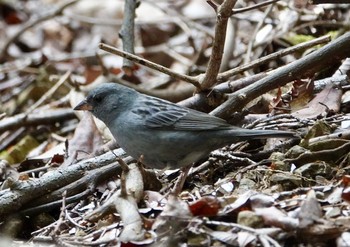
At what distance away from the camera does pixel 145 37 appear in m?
Result: 10.0

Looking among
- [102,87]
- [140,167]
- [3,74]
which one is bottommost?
[3,74]

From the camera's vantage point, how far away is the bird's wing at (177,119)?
15.2 feet

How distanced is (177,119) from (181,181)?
393mm

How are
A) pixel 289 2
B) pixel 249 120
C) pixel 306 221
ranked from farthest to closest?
1. pixel 289 2
2. pixel 249 120
3. pixel 306 221

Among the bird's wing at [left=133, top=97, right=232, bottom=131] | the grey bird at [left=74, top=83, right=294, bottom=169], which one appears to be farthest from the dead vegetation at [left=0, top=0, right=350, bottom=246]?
the bird's wing at [left=133, top=97, right=232, bottom=131]

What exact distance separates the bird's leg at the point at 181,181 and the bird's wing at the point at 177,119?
290 mm

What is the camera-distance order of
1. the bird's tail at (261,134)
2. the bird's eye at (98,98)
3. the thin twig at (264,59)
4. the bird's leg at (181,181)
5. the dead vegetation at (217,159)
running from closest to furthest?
the dead vegetation at (217,159) → the bird's tail at (261,134) → the bird's leg at (181,181) → the bird's eye at (98,98) → the thin twig at (264,59)

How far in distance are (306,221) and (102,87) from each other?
2048 millimetres

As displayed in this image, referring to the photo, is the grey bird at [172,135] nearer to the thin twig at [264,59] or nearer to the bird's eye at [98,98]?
the bird's eye at [98,98]

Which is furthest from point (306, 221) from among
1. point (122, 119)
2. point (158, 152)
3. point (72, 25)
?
point (72, 25)

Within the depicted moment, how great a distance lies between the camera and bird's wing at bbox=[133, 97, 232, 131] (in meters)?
4.63

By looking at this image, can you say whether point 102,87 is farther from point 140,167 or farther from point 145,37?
point 145,37

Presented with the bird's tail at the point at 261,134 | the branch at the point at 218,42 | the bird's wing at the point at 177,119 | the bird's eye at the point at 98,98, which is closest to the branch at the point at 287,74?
the branch at the point at 218,42

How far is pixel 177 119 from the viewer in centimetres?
474
